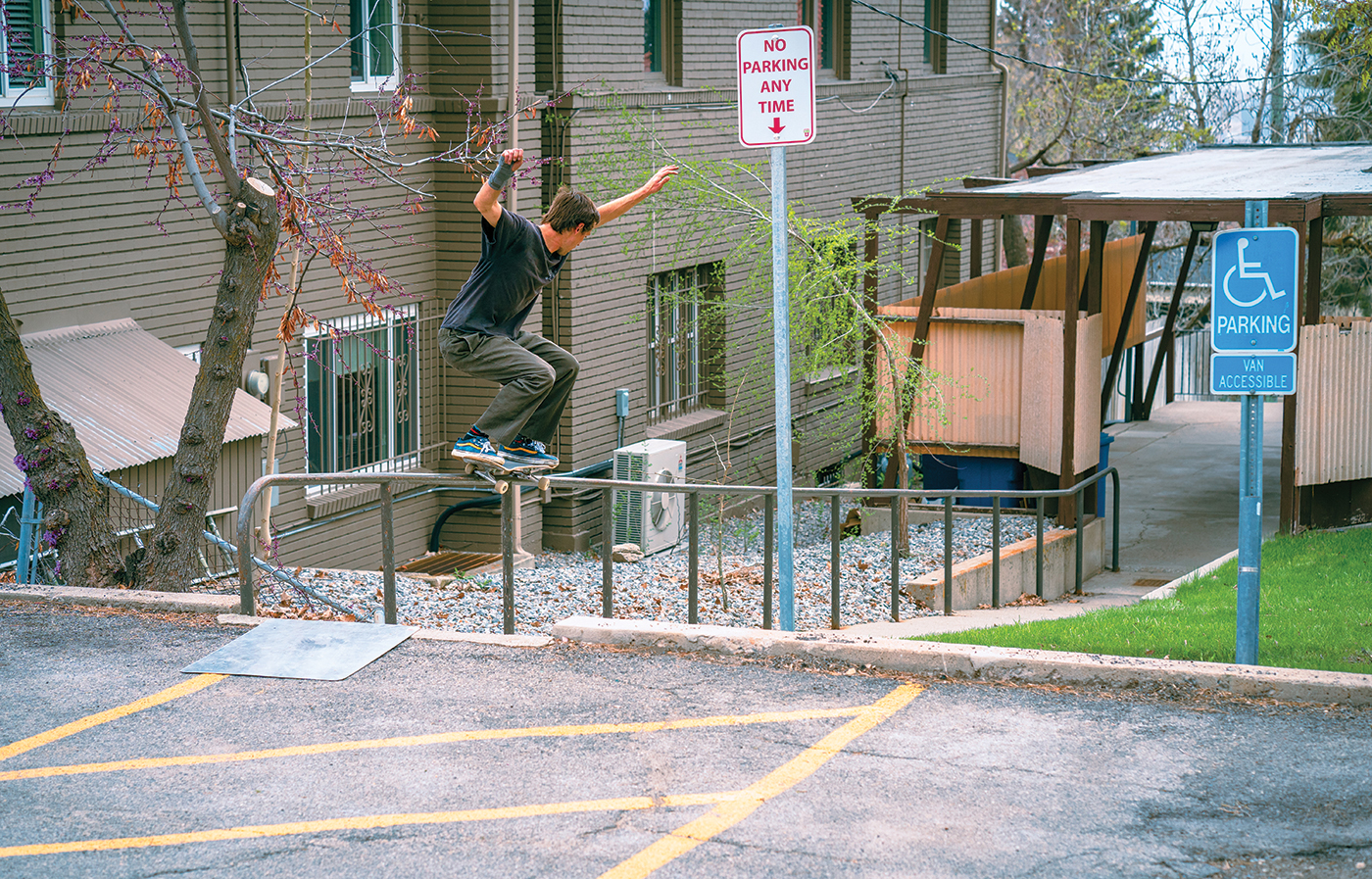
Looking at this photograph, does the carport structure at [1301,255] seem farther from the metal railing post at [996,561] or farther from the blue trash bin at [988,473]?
the metal railing post at [996,561]

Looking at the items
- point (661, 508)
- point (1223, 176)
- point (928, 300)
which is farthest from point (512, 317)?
point (1223, 176)

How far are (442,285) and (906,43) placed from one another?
1023 centimetres

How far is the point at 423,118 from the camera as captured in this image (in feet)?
49.6

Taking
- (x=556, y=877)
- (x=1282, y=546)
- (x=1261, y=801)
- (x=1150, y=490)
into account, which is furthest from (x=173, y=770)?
(x=1150, y=490)

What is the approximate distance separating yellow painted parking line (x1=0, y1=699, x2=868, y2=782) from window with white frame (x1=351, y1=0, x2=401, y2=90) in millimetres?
9628

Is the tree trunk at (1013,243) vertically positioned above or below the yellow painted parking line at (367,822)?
above

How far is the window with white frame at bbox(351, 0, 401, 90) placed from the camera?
1445 cm

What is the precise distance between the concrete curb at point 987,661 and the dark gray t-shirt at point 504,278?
5.39 ft

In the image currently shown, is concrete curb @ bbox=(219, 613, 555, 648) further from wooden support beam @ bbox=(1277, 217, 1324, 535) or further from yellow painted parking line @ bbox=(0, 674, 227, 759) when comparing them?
wooden support beam @ bbox=(1277, 217, 1324, 535)

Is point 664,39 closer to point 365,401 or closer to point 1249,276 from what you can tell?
point 365,401

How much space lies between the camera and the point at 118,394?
36.0 ft

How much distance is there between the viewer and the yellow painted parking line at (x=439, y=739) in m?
5.91

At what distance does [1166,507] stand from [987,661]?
1133cm

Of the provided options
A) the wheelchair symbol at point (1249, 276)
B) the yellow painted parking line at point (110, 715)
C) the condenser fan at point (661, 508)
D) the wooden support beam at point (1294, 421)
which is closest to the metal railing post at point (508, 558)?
the yellow painted parking line at point (110, 715)
